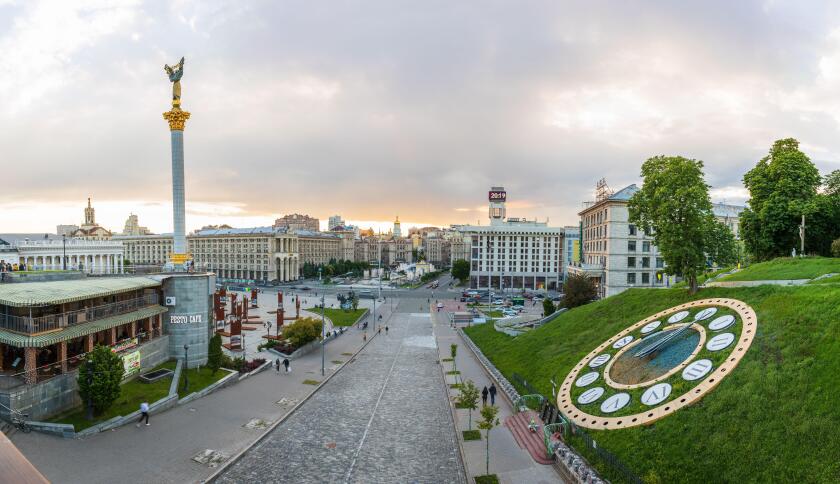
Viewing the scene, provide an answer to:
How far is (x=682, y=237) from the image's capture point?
109ft

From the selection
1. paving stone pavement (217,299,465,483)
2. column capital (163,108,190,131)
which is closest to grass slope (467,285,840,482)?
paving stone pavement (217,299,465,483)

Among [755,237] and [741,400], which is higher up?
[755,237]

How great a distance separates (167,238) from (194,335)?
17113 centimetres

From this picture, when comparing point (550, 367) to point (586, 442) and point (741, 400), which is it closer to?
point (586, 442)

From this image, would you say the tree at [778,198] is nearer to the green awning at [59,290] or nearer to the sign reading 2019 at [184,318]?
the sign reading 2019 at [184,318]

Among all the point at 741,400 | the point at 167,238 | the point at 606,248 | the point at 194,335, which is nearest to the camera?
the point at 741,400

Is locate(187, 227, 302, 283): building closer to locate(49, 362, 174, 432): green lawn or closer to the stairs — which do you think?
locate(49, 362, 174, 432): green lawn

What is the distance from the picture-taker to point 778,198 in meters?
42.9

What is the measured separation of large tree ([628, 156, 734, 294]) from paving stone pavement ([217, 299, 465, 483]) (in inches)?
769

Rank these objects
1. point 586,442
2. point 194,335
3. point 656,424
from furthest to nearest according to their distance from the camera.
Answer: point 194,335, point 586,442, point 656,424

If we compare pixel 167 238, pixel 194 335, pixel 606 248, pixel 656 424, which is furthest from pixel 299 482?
pixel 167 238

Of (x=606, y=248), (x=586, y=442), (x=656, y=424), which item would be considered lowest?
(x=586, y=442)

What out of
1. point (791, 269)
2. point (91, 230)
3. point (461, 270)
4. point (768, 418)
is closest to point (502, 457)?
point (768, 418)

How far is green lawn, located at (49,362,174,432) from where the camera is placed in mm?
27406
